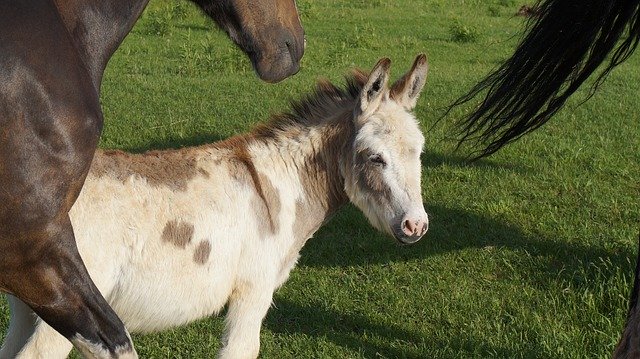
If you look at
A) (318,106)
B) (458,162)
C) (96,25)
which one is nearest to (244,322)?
(318,106)

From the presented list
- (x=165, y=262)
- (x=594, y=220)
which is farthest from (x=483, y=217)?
(x=165, y=262)

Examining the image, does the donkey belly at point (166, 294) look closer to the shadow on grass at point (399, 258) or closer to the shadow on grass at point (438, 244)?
the shadow on grass at point (399, 258)

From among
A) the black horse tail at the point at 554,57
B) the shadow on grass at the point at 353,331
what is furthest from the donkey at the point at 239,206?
the black horse tail at the point at 554,57

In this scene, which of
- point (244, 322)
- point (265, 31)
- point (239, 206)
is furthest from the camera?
point (239, 206)

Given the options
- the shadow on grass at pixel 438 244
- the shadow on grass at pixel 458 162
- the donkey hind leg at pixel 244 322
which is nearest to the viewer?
the donkey hind leg at pixel 244 322

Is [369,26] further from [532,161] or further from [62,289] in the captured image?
[62,289]

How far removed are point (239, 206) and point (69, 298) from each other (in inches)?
67.5

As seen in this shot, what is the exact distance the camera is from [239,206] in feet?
14.2

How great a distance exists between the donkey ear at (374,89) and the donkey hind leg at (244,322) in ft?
3.60

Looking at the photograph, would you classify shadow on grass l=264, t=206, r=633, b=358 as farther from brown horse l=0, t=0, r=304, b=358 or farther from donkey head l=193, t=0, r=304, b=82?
brown horse l=0, t=0, r=304, b=358

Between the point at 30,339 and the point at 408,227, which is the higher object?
the point at 408,227

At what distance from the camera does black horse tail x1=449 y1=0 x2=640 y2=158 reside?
2.83m

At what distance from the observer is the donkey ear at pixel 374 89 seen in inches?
181

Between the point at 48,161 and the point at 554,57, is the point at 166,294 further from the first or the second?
the point at 554,57
